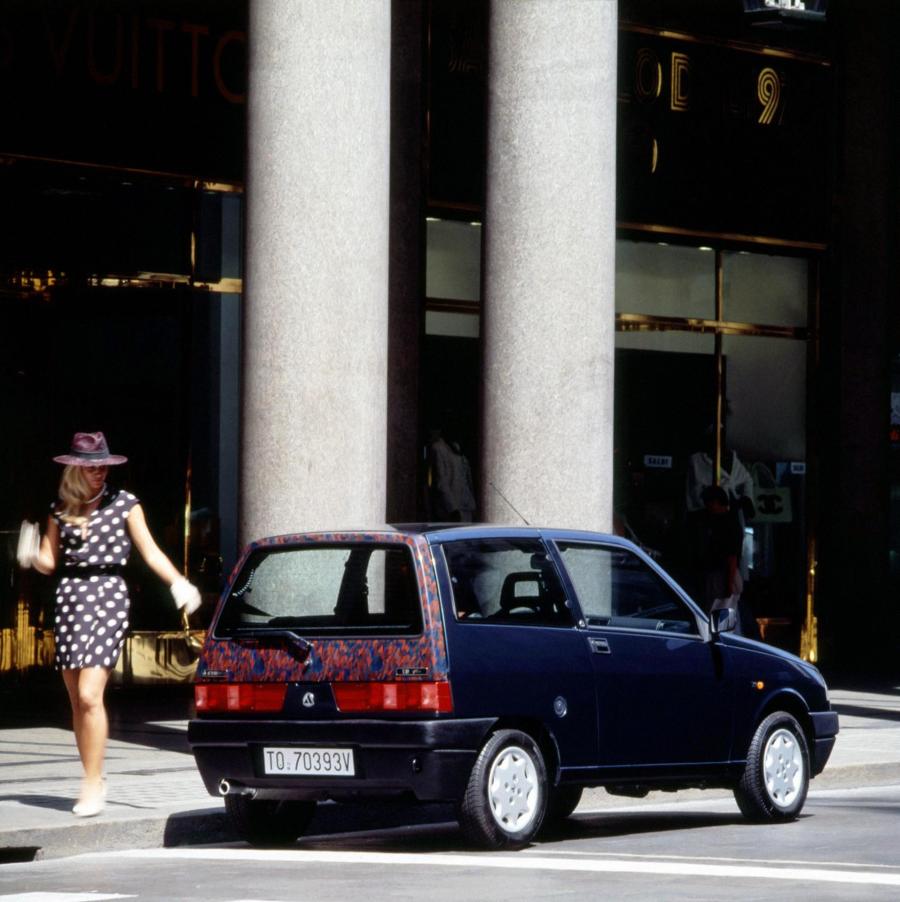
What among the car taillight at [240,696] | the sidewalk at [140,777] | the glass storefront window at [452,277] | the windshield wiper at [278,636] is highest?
the glass storefront window at [452,277]

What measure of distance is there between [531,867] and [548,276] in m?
6.69

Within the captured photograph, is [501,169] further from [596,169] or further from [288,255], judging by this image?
[288,255]

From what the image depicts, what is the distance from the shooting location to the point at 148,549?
38.4 ft

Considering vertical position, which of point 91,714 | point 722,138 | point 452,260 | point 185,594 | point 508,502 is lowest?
point 91,714

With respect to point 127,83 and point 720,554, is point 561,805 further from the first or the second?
point 127,83

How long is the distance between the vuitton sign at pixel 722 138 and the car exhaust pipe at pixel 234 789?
12021mm

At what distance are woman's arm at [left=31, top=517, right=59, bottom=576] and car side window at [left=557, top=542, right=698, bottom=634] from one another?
2555 millimetres

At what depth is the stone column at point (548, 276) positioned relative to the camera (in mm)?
16156

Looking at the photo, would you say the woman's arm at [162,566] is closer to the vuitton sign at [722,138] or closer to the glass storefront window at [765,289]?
the vuitton sign at [722,138]

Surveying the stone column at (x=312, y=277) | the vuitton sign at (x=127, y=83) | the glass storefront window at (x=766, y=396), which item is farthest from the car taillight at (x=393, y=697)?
the glass storefront window at (x=766, y=396)

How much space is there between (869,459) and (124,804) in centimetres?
1354

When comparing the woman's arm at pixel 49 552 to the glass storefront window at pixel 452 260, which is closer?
the woman's arm at pixel 49 552

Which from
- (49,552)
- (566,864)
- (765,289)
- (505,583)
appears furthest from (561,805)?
(765,289)

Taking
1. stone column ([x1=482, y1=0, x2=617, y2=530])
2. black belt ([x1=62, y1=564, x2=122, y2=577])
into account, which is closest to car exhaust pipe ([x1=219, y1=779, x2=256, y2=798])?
black belt ([x1=62, y1=564, x2=122, y2=577])
